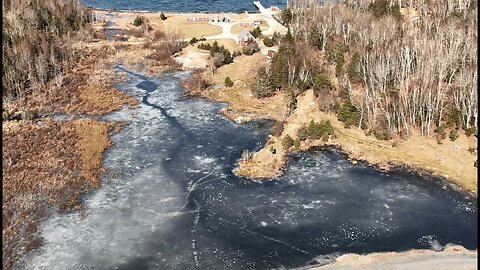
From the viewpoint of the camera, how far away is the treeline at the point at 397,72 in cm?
6116

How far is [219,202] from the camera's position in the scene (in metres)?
51.7

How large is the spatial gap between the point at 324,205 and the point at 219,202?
11047mm

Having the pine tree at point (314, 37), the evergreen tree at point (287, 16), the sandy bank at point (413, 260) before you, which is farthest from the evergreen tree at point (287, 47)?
the sandy bank at point (413, 260)

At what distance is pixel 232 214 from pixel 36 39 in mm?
59158

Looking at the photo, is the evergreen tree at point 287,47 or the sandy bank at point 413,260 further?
the evergreen tree at point 287,47

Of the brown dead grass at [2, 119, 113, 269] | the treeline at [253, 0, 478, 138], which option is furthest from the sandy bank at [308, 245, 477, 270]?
the brown dead grass at [2, 119, 113, 269]

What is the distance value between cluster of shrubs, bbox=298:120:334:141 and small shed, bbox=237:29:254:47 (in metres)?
40.1

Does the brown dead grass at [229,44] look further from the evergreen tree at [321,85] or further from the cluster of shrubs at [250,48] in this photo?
the evergreen tree at [321,85]

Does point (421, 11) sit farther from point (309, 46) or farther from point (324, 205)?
point (324, 205)

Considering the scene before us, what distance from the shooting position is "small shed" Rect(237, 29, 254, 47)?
99688 mm

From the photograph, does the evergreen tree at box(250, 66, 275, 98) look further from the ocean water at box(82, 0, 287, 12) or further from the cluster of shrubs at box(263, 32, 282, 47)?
the ocean water at box(82, 0, 287, 12)

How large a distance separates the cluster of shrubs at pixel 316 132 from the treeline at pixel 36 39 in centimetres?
4201

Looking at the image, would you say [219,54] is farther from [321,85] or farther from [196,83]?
[321,85]

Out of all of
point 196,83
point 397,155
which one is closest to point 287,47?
point 196,83
